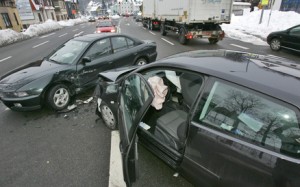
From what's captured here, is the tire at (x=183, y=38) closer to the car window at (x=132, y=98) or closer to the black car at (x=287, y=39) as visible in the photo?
the black car at (x=287, y=39)

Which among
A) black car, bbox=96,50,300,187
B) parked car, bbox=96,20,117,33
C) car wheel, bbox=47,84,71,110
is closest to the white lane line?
black car, bbox=96,50,300,187

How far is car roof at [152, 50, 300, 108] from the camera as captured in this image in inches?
60.3

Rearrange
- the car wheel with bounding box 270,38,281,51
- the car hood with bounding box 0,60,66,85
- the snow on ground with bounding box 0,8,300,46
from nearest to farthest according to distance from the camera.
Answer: the car hood with bounding box 0,60,66,85 < the car wheel with bounding box 270,38,281,51 < the snow on ground with bounding box 0,8,300,46

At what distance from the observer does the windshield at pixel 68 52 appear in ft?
15.6

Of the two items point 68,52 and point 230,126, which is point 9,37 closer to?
point 68,52

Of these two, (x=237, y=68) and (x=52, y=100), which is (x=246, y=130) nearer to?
(x=237, y=68)

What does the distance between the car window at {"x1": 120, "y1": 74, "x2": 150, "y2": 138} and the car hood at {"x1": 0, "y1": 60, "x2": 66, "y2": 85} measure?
2.48 m

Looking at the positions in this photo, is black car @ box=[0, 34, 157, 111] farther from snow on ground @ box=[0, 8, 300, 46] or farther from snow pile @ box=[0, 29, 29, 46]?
snow pile @ box=[0, 29, 29, 46]

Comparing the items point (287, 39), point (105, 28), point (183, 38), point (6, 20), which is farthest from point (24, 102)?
point (6, 20)

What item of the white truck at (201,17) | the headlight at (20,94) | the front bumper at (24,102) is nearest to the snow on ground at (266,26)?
the white truck at (201,17)

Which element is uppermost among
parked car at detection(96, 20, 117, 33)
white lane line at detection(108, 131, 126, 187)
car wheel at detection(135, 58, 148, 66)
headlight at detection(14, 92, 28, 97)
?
parked car at detection(96, 20, 117, 33)

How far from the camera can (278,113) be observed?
1495 mm

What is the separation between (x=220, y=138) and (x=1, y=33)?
22841mm

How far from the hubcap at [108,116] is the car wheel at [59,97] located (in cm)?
146
